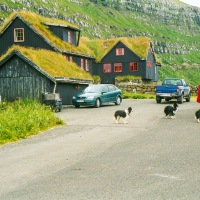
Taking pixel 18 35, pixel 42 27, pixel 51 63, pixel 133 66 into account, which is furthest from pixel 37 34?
pixel 133 66

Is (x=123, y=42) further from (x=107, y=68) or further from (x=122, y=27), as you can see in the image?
(x=122, y=27)

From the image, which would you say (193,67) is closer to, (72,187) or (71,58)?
(71,58)

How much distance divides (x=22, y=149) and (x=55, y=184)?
14.7 feet

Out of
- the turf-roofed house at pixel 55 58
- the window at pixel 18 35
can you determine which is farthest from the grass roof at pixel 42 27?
the window at pixel 18 35

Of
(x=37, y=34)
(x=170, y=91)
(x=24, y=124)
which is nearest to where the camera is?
(x=24, y=124)

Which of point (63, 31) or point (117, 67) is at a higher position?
point (63, 31)

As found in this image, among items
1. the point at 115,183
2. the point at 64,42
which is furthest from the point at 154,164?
the point at 64,42

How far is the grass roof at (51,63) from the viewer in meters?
31.5

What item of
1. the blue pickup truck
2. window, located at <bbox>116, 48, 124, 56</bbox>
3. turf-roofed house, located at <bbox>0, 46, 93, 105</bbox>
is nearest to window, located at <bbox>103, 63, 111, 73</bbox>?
window, located at <bbox>116, 48, 124, 56</bbox>

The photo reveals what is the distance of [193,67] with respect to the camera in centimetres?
14925

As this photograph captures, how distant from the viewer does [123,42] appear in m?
67.8

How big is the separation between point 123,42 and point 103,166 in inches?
2376

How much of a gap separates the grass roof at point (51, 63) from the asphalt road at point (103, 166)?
1763cm

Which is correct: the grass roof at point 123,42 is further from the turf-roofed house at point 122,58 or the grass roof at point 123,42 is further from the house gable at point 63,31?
the house gable at point 63,31
